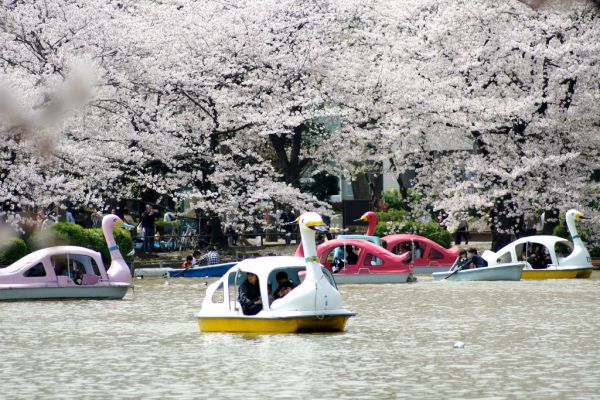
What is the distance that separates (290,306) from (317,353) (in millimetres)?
2676

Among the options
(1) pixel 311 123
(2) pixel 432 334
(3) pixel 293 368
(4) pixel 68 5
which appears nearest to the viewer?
(3) pixel 293 368

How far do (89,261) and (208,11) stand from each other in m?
20.9

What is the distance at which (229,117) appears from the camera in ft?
162

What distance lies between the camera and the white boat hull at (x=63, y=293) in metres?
31.1

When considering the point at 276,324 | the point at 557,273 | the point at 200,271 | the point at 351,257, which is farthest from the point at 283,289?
the point at 557,273

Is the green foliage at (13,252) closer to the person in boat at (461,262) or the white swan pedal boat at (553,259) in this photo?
the person in boat at (461,262)

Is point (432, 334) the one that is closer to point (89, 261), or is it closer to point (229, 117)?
point (89, 261)

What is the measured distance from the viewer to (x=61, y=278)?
3177cm

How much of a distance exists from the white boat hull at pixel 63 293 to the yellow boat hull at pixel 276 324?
31.4 feet

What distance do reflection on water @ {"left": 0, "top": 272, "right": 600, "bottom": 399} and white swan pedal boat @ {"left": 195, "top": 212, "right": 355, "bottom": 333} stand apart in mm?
307

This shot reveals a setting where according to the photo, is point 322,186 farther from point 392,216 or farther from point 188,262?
point 188,262

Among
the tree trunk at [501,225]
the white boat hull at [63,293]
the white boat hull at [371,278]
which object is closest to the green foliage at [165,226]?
the tree trunk at [501,225]

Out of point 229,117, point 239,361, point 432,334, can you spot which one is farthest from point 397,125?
point 239,361

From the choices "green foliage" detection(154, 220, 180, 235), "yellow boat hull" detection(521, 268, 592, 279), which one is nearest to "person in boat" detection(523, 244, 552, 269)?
"yellow boat hull" detection(521, 268, 592, 279)
